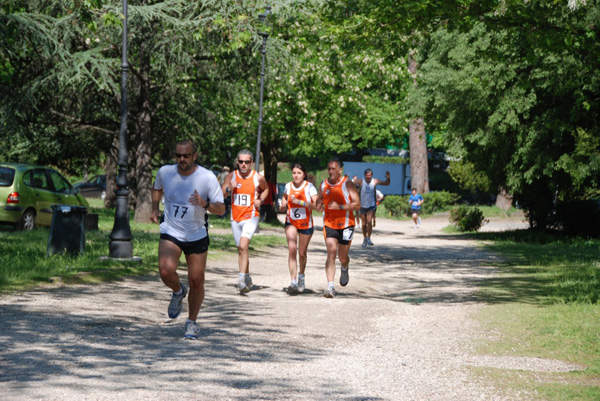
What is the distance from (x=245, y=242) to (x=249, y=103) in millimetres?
19600

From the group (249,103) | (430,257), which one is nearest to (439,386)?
(430,257)

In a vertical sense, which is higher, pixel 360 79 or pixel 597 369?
pixel 360 79

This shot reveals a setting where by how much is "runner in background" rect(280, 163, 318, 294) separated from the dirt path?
1.40 feet

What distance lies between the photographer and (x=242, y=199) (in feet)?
43.6

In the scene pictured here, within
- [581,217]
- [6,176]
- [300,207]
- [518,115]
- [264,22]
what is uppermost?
[264,22]

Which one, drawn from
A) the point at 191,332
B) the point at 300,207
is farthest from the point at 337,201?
the point at 191,332

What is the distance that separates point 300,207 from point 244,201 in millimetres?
855

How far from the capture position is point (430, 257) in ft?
70.7

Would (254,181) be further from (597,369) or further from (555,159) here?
(555,159)

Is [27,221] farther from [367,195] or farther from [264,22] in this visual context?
[367,195]

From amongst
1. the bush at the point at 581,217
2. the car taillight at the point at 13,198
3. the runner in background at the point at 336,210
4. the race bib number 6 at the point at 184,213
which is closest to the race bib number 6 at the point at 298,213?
the runner in background at the point at 336,210

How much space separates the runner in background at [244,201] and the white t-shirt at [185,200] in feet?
13.9

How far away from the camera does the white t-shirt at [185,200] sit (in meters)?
8.62

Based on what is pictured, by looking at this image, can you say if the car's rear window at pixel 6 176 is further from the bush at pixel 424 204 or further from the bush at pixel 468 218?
the bush at pixel 424 204
